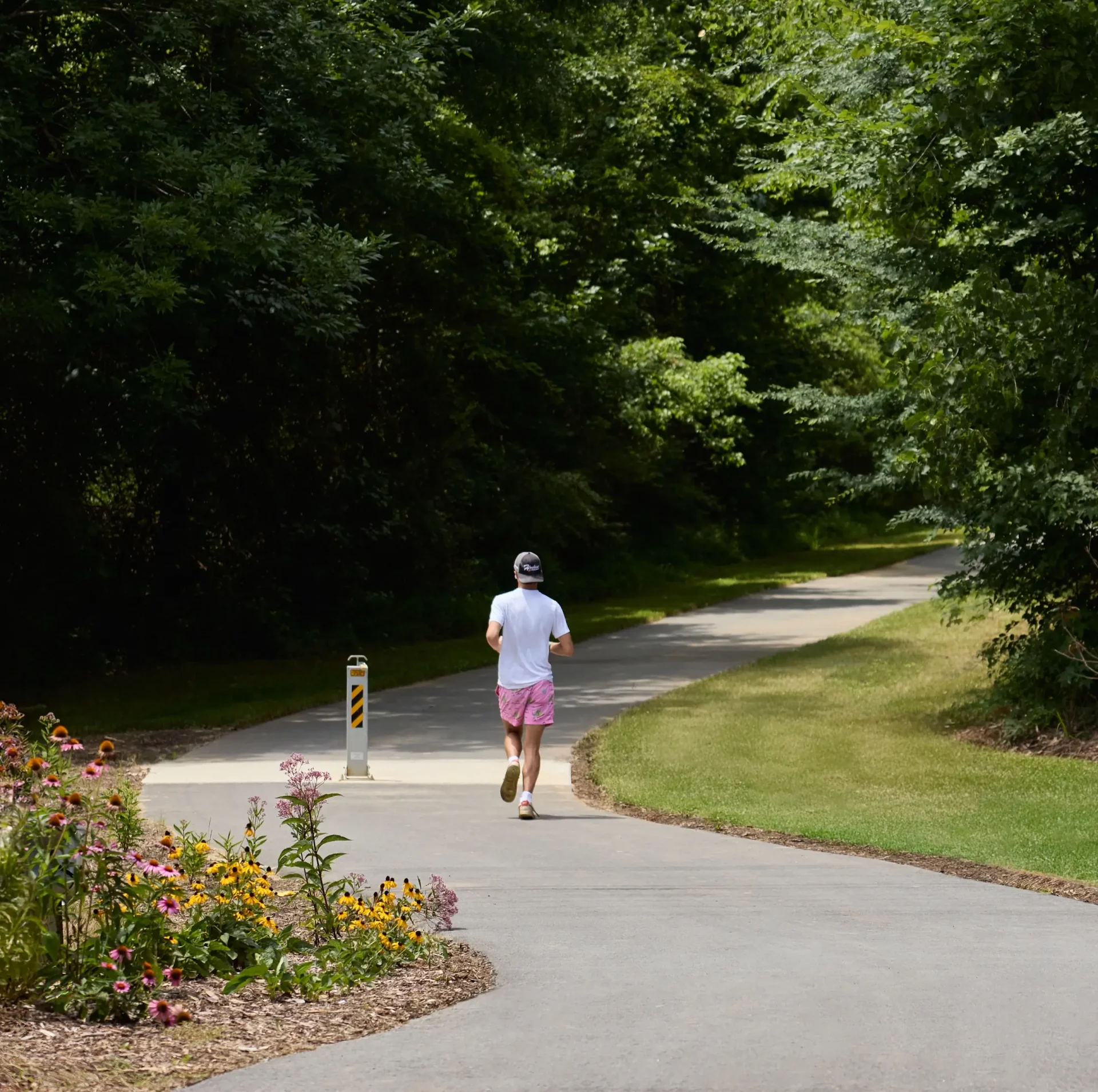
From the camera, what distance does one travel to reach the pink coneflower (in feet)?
20.8

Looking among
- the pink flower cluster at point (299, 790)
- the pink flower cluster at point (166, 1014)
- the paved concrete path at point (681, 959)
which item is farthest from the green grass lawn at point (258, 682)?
the pink flower cluster at point (166, 1014)

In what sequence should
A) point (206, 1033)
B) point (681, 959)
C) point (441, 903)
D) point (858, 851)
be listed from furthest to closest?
point (858, 851)
point (441, 903)
point (681, 959)
point (206, 1033)

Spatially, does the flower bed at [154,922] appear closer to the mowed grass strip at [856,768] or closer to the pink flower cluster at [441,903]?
the pink flower cluster at [441,903]

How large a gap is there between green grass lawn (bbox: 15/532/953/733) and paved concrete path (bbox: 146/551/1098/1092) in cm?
344

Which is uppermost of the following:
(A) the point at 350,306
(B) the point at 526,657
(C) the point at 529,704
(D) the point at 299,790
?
(A) the point at 350,306

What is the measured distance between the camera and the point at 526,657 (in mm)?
12344

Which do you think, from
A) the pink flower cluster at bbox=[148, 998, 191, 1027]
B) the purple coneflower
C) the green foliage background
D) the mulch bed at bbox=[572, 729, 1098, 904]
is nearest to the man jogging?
the mulch bed at bbox=[572, 729, 1098, 904]

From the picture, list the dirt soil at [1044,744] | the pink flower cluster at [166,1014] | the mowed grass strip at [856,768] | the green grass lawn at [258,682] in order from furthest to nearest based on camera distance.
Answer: the green grass lawn at [258,682] → the dirt soil at [1044,744] → the mowed grass strip at [856,768] → the pink flower cluster at [166,1014]

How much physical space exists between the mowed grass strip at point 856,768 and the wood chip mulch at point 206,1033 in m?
4.73

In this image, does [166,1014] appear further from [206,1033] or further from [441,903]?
[441,903]

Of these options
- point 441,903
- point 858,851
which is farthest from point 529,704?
point 441,903

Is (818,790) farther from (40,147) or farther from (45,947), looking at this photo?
(40,147)

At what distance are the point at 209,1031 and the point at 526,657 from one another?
6201 millimetres

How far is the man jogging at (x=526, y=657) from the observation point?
12.2 meters
